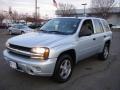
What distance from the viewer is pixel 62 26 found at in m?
6.09

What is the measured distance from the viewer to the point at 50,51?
4.63 metres

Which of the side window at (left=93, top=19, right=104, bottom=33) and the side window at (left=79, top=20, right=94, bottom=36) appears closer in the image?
the side window at (left=79, top=20, right=94, bottom=36)

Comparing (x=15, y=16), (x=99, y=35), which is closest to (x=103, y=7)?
(x=15, y=16)

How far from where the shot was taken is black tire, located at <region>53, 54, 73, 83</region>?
4935 mm

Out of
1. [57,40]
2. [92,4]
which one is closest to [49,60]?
[57,40]

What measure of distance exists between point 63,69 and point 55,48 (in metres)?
0.78

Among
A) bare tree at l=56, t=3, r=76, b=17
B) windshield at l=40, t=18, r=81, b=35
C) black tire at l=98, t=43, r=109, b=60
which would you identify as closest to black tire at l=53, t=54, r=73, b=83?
windshield at l=40, t=18, r=81, b=35

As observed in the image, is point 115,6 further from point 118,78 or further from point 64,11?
point 118,78

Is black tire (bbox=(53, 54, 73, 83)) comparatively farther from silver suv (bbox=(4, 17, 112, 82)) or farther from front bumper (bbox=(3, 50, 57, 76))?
front bumper (bbox=(3, 50, 57, 76))

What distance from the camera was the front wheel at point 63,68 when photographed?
16.2 feet

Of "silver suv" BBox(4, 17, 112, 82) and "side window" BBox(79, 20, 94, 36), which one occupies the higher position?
"side window" BBox(79, 20, 94, 36)

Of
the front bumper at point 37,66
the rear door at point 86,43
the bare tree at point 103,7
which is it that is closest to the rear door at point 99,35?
the rear door at point 86,43

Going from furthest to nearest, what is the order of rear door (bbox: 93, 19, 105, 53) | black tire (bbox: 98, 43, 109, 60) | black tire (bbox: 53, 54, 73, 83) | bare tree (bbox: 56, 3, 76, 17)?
bare tree (bbox: 56, 3, 76, 17)
black tire (bbox: 98, 43, 109, 60)
rear door (bbox: 93, 19, 105, 53)
black tire (bbox: 53, 54, 73, 83)

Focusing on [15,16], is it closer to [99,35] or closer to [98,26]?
[98,26]
